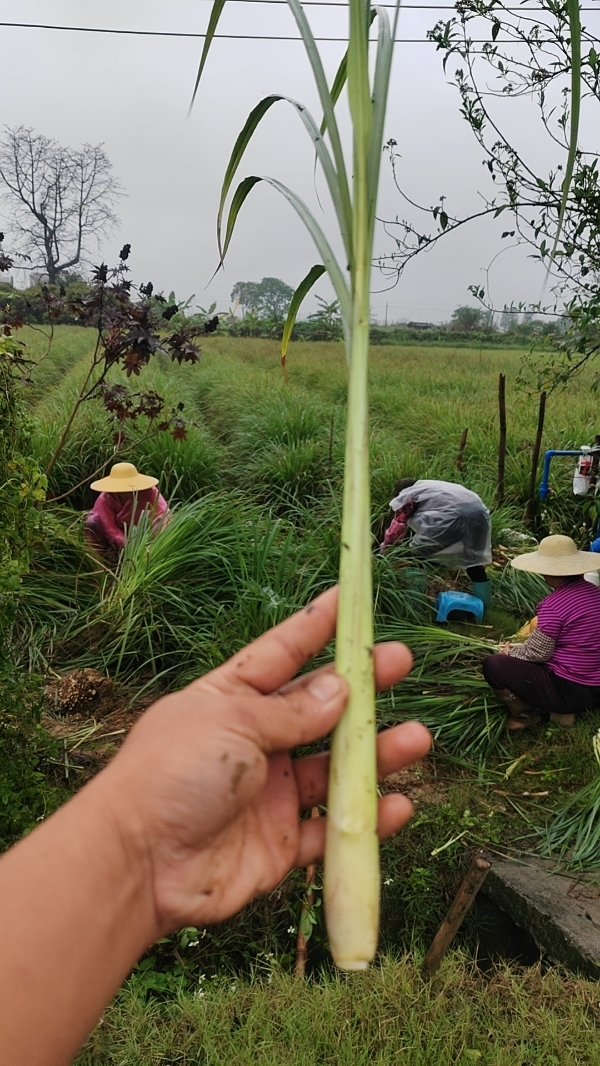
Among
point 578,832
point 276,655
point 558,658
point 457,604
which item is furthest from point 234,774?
point 457,604

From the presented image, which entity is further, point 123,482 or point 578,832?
point 123,482

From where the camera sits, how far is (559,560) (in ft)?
8.64

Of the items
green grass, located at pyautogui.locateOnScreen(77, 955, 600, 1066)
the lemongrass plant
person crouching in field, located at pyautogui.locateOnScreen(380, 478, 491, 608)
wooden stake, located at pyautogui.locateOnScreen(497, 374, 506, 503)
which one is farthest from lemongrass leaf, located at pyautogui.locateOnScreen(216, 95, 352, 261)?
wooden stake, located at pyautogui.locateOnScreen(497, 374, 506, 503)

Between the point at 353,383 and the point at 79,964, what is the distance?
29.0 inches

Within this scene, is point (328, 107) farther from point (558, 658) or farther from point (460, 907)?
point (558, 658)

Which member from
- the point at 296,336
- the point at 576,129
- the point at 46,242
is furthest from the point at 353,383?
the point at 296,336

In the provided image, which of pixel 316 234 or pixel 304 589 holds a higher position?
pixel 316 234

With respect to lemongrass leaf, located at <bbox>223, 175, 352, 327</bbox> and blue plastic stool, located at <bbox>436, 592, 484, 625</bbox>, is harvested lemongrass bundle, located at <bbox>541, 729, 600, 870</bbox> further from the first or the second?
lemongrass leaf, located at <bbox>223, 175, 352, 327</bbox>

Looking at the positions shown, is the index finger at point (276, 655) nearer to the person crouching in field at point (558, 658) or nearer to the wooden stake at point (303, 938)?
the wooden stake at point (303, 938)

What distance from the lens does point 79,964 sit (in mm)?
723

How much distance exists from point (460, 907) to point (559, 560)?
145cm

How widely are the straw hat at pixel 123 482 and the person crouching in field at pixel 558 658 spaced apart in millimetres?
1792

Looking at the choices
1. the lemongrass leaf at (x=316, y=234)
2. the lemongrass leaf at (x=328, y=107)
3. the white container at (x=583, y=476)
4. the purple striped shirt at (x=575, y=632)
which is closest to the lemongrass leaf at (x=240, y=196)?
the lemongrass leaf at (x=316, y=234)

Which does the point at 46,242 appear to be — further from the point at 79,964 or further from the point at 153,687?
the point at 79,964
